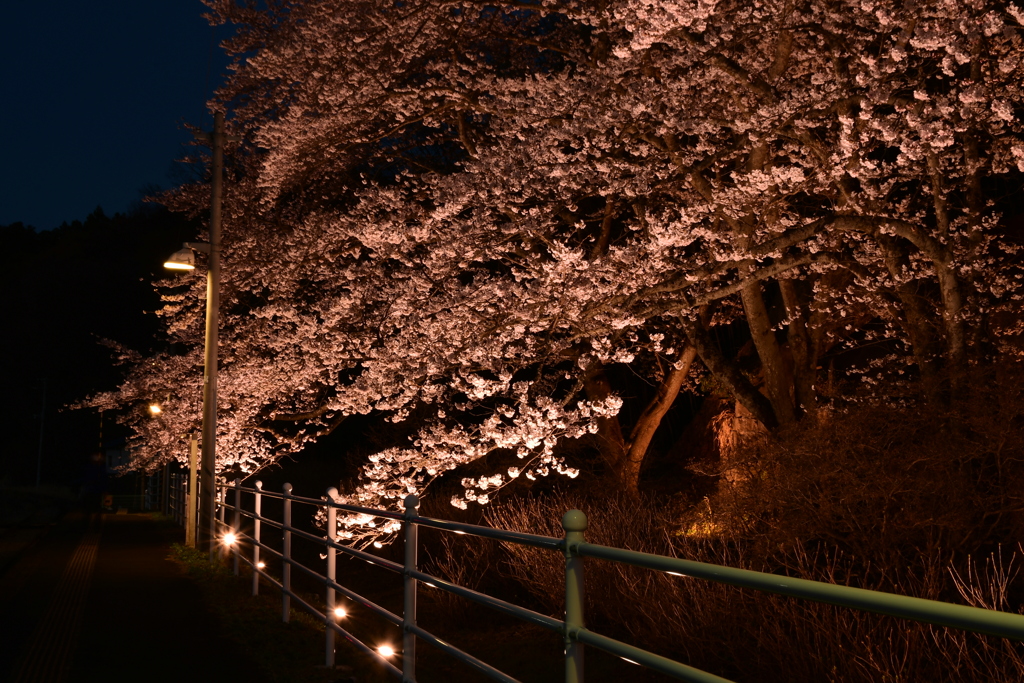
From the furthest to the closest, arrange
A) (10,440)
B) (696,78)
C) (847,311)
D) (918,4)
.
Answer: (10,440), (847,311), (696,78), (918,4)

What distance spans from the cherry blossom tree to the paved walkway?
3.38 meters

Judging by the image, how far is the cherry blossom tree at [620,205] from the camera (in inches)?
420

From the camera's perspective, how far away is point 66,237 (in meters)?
75.4

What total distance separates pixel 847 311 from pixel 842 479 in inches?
273

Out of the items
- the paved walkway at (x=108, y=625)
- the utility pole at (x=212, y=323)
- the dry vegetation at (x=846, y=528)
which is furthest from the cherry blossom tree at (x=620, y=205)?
the paved walkway at (x=108, y=625)

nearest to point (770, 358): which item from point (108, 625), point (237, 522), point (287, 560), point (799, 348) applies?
point (799, 348)

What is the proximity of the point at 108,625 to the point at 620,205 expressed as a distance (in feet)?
28.6

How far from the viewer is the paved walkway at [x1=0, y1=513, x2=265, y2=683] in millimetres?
7094

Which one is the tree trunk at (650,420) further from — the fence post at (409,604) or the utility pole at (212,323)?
the fence post at (409,604)

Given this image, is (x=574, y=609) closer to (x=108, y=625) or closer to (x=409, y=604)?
(x=409, y=604)

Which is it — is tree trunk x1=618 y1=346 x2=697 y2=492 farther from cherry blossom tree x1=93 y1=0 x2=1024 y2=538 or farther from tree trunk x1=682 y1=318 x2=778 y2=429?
tree trunk x1=682 y1=318 x2=778 y2=429

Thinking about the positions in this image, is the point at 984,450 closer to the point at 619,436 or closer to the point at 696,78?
the point at 696,78

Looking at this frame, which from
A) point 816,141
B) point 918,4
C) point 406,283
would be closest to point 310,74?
point 406,283

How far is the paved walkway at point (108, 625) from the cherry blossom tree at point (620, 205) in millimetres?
3382
